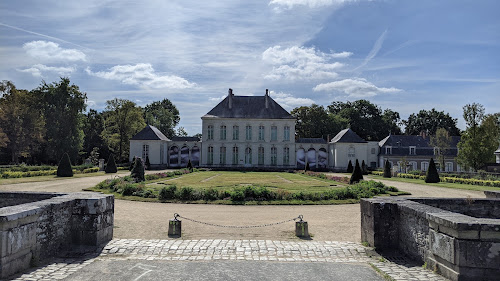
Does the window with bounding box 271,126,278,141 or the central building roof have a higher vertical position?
the central building roof

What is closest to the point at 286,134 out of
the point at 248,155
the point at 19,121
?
the point at 248,155

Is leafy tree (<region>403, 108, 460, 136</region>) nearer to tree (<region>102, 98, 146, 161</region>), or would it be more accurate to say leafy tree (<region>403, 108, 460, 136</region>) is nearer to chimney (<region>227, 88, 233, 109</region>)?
chimney (<region>227, 88, 233, 109</region>)

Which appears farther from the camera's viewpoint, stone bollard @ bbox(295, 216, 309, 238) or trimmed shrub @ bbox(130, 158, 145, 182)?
trimmed shrub @ bbox(130, 158, 145, 182)

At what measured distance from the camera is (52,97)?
47.3 meters

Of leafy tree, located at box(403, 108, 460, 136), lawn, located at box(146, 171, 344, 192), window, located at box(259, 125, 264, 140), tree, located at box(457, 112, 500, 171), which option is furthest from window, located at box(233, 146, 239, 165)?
leafy tree, located at box(403, 108, 460, 136)

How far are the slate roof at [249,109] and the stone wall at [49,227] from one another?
4315cm

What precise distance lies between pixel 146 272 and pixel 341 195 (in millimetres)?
12721

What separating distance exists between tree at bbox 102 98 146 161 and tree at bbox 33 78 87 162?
634cm

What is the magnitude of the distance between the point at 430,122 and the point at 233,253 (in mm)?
78320

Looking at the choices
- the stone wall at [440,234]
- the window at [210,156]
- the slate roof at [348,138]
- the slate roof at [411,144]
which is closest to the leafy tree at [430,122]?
the slate roof at [411,144]

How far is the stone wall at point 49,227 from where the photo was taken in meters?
5.77

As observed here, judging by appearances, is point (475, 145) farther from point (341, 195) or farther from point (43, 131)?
point (43, 131)

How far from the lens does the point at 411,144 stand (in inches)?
2133

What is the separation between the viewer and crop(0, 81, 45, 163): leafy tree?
43.8m
